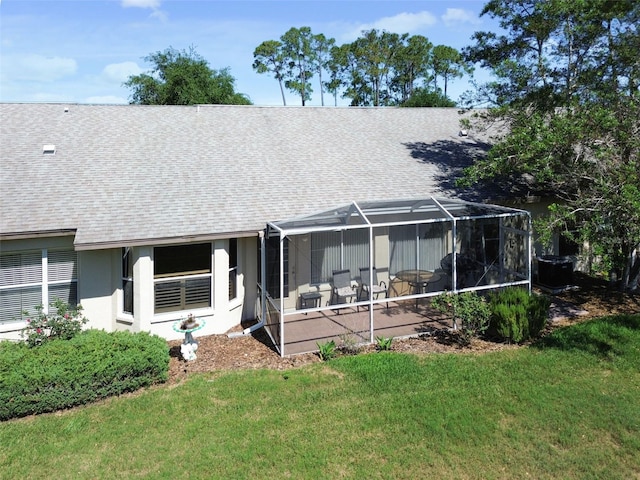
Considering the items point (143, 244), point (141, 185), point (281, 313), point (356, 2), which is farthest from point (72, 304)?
point (356, 2)

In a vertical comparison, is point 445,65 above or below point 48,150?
above

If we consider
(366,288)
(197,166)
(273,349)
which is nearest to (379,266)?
(366,288)

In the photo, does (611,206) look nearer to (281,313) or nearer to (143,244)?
(281,313)

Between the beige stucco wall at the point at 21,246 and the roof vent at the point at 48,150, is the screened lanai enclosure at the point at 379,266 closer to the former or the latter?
the beige stucco wall at the point at 21,246

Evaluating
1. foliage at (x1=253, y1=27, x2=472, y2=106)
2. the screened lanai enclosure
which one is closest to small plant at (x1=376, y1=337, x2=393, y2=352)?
the screened lanai enclosure

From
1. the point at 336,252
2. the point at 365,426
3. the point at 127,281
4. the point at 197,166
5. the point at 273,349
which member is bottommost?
the point at 365,426

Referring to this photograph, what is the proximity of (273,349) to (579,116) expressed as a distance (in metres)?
9.52

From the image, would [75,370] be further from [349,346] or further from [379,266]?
[379,266]

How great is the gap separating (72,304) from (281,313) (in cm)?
512

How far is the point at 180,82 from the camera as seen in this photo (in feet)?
108

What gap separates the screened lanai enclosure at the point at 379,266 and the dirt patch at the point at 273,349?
329 millimetres

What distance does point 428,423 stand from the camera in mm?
7465

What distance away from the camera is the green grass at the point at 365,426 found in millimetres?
6520

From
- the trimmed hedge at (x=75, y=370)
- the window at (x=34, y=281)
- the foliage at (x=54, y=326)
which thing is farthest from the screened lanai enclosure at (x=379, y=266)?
the window at (x=34, y=281)
